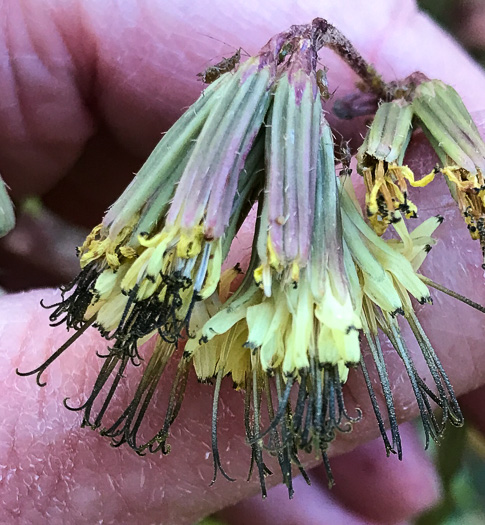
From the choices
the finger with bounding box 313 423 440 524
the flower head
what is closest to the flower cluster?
the flower head

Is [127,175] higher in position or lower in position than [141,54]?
lower

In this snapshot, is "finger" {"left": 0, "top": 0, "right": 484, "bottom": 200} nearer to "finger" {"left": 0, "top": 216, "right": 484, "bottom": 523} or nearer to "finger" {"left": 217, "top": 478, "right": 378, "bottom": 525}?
"finger" {"left": 0, "top": 216, "right": 484, "bottom": 523}

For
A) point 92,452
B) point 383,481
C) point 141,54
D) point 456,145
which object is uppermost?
point 456,145

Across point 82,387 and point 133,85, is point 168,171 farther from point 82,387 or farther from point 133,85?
point 133,85

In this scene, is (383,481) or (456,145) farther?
(383,481)

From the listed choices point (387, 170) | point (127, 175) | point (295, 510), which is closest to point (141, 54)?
point (127, 175)

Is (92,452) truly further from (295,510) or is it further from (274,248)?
(295,510)

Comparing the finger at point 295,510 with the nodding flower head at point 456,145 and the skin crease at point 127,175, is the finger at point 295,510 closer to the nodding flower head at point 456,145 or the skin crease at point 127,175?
the skin crease at point 127,175
